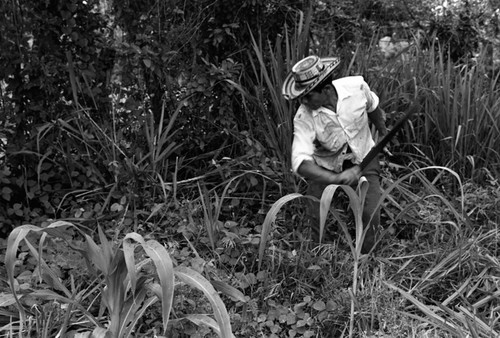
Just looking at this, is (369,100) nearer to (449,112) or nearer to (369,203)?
(369,203)

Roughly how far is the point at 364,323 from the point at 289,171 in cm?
133

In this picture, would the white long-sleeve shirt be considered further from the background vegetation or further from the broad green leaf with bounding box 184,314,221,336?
the broad green leaf with bounding box 184,314,221,336

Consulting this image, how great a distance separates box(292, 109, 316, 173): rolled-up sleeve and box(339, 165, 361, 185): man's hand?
0.19 metres

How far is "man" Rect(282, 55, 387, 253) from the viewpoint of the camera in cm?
340

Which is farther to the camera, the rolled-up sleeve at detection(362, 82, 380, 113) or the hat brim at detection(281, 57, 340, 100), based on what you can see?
the rolled-up sleeve at detection(362, 82, 380, 113)

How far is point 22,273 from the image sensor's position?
11.1 feet

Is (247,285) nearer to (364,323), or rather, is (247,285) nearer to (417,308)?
(364,323)

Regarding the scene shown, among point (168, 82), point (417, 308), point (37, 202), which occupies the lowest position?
point (417, 308)

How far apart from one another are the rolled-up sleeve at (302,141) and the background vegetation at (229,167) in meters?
0.33

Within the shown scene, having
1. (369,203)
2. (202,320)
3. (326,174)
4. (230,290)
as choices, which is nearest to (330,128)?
(326,174)

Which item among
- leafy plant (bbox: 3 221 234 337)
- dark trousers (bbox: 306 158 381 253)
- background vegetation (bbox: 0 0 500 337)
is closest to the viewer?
leafy plant (bbox: 3 221 234 337)

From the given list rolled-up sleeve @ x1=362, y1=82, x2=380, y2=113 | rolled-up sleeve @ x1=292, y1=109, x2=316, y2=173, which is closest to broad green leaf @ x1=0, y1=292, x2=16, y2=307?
rolled-up sleeve @ x1=292, y1=109, x2=316, y2=173

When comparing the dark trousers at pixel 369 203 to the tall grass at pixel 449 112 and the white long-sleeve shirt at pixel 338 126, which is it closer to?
the white long-sleeve shirt at pixel 338 126

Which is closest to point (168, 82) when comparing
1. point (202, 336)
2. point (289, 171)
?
point (289, 171)
